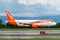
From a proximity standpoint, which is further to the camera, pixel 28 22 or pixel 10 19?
pixel 10 19

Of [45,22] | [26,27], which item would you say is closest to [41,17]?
[45,22]

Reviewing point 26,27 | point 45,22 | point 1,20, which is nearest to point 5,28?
point 1,20

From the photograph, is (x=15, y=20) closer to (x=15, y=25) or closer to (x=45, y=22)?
(x=15, y=25)

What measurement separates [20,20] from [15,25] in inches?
45.4

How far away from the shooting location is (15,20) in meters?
25.8

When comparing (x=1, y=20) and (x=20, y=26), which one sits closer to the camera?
(x=1, y=20)

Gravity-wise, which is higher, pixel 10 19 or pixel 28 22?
pixel 10 19

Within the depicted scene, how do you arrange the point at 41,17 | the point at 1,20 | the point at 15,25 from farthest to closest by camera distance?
the point at 15,25 → the point at 41,17 → the point at 1,20

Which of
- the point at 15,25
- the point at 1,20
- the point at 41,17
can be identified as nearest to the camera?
the point at 1,20

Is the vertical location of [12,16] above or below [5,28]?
above

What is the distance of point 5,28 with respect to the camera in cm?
2438

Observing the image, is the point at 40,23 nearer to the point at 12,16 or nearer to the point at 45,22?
the point at 45,22

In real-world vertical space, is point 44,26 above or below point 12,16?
below

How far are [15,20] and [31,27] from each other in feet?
9.60
